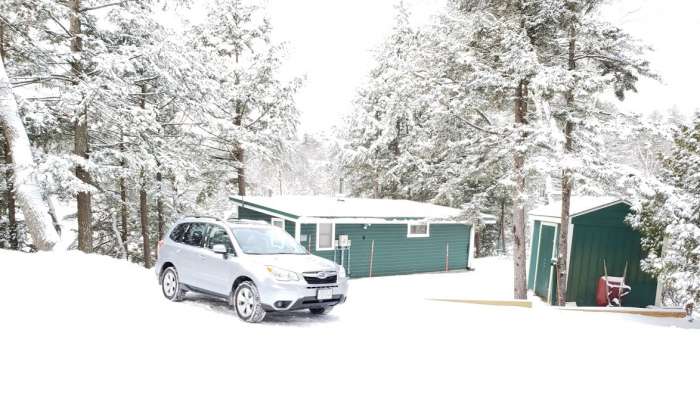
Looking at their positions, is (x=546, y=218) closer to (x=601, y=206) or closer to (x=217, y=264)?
(x=601, y=206)

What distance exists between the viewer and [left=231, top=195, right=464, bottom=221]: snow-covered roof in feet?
59.3

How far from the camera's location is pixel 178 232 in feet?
31.1

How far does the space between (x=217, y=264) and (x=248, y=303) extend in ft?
3.29

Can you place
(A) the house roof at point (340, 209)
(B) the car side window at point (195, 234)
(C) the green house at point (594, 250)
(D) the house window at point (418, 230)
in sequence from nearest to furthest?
(B) the car side window at point (195, 234), (C) the green house at point (594, 250), (A) the house roof at point (340, 209), (D) the house window at point (418, 230)

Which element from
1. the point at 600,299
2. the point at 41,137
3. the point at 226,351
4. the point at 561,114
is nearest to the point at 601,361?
the point at 226,351

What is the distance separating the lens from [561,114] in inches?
533

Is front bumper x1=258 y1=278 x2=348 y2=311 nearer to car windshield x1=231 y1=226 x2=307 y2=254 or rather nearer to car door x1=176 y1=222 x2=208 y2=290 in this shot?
car windshield x1=231 y1=226 x2=307 y2=254

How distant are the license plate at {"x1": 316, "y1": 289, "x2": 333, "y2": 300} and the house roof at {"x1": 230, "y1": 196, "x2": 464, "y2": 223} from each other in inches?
370

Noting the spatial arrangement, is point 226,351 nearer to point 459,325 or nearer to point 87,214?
point 459,325

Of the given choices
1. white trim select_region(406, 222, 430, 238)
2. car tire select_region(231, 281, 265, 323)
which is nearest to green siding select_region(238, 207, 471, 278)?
white trim select_region(406, 222, 430, 238)

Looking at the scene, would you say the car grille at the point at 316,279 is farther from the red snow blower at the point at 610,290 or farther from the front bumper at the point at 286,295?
the red snow blower at the point at 610,290

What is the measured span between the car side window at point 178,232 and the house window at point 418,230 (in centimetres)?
1279

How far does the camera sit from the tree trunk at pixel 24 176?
11977mm

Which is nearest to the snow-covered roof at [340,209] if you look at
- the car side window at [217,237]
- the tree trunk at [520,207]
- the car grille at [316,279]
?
the tree trunk at [520,207]
